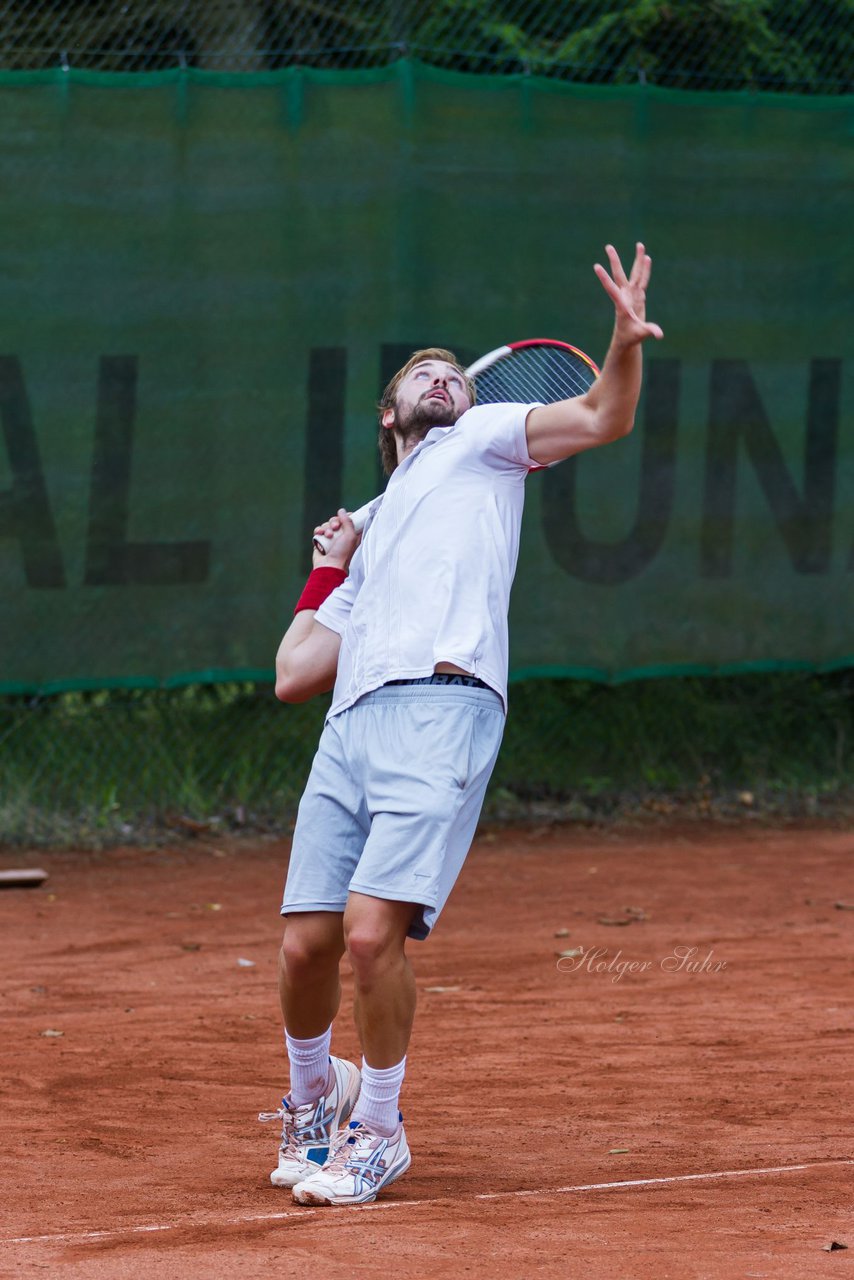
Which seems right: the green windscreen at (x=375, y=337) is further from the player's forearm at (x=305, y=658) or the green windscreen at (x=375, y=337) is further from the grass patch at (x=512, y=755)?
the player's forearm at (x=305, y=658)

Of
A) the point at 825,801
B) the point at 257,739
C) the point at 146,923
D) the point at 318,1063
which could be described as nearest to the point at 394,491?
the point at 318,1063

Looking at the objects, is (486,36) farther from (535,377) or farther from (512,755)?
(535,377)

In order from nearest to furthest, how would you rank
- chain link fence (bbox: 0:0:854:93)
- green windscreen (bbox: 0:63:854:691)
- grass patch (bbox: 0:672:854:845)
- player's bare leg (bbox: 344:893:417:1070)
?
player's bare leg (bbox: 344:893:417:1070), green windscreen (bbox: 0:63:854:691), grass patch (bbox: 0:672:854:845), chain link fence (bbox: 0:0:854:93)

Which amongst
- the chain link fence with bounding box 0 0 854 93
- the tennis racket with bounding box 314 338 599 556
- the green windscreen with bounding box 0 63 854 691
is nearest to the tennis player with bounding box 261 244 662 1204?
the tennis racket with bounding box 314 338 599 556

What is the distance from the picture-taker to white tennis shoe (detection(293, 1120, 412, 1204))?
330 cm

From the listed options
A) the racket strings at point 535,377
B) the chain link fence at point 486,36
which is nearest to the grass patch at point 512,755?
the chain link fence at point 486,36

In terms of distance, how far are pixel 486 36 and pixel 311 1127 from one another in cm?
575

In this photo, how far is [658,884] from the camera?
22.4 ft

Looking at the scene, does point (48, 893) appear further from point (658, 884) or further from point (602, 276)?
point (602, 276)

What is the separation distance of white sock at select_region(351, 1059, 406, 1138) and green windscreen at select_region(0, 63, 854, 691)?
3.66m

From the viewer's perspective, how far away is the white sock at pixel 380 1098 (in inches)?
132

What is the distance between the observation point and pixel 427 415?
358 cm

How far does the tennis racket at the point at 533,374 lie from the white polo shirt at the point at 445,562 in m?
0.46

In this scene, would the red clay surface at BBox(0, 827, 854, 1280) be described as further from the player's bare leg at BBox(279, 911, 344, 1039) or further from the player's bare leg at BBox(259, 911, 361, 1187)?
the player's bare leg at BBox(279, 911, 344, 1039)
